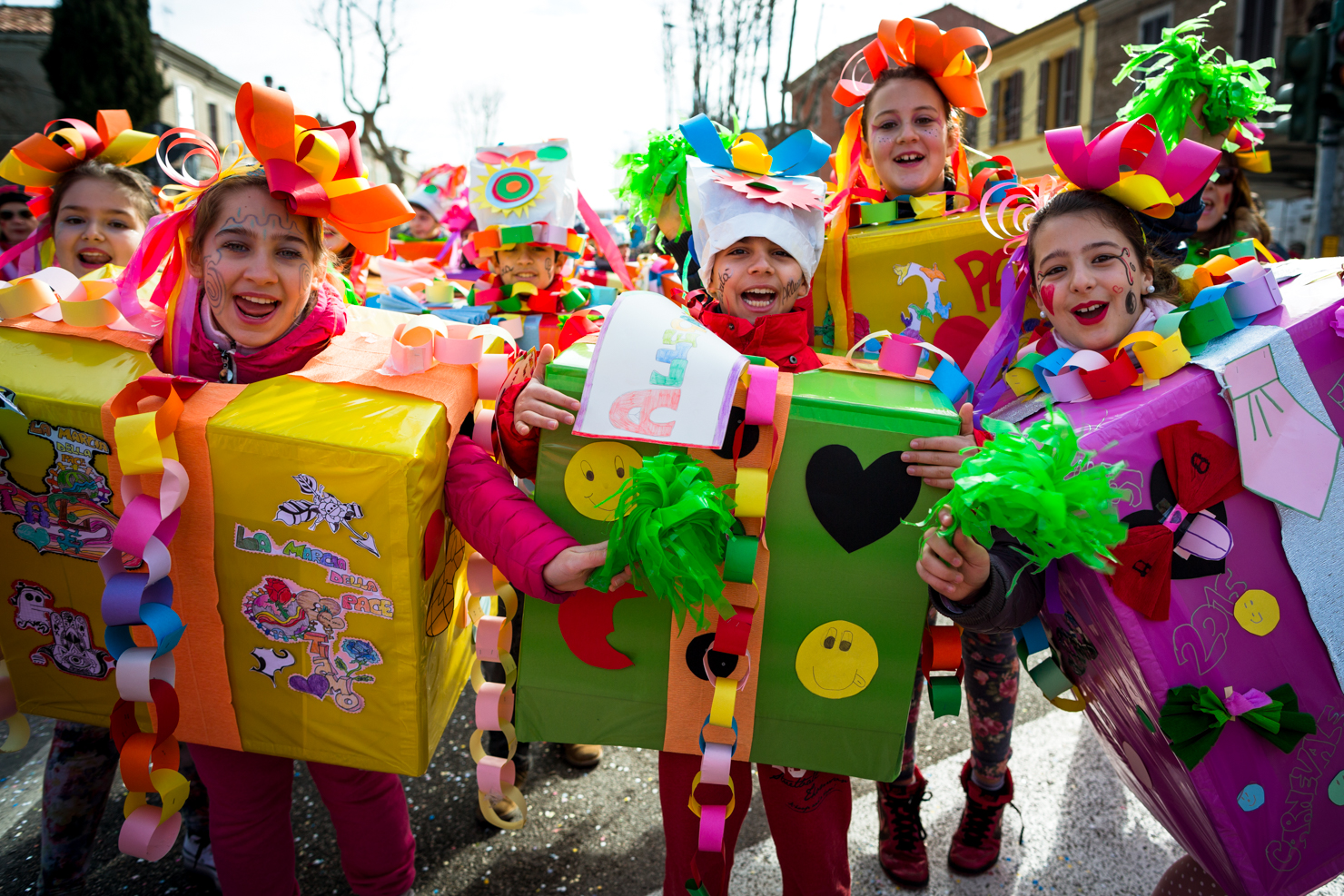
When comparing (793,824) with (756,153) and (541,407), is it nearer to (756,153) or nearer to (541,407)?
(541,407)

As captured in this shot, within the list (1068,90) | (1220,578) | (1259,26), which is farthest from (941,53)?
(1068,90)

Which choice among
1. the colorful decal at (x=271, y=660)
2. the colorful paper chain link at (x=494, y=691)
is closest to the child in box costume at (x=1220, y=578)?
the colorful paper chain link at (x=494, y=691)

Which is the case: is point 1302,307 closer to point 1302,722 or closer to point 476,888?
point 1302,722

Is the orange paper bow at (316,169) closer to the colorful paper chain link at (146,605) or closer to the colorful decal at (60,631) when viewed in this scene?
the colorful paper chain link at (146,605)

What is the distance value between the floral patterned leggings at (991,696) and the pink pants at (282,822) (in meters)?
1.45

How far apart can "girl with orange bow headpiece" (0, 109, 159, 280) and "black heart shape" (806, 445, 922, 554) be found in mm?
2549

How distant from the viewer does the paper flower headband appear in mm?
1992

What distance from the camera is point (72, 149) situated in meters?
2.68

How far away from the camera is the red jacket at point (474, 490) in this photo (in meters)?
1.64

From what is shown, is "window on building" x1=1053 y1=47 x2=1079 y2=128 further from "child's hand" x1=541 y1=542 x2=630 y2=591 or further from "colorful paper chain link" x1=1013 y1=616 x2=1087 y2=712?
"child's hand" x1=541 y1=542 x2=630 y2=591

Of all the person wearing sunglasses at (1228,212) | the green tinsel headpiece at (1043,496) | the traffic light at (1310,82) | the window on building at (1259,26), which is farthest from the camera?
the window on building at (1259,26)

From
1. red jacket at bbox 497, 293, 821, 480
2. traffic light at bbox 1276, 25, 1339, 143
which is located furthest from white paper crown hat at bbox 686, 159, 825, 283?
traffic light at bbox 1276, 25, 1339, 143

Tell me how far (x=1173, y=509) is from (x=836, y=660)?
2.48 ft

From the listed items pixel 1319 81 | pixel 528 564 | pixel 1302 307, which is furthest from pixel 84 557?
pixel 1319 81
